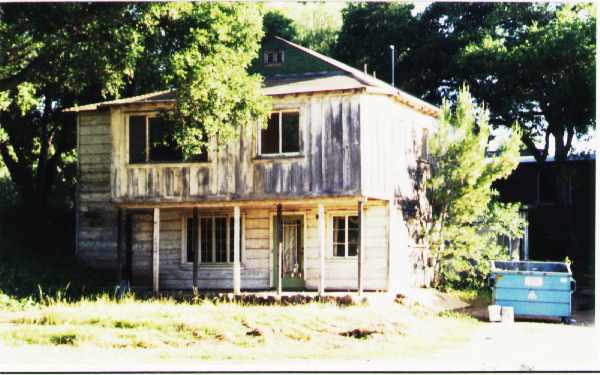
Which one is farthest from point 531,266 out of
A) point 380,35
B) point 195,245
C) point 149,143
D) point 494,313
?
point 380,35

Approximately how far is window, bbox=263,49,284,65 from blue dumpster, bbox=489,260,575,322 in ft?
34.7

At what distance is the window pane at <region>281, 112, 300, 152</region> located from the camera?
23.9 meters

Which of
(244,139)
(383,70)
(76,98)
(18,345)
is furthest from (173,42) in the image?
(383,70)

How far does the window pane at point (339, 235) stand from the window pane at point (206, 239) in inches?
156

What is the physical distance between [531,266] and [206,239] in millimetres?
10064

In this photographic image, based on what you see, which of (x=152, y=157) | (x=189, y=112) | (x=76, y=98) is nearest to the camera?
(x=189, y=112)

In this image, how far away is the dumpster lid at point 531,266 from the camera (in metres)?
21.9

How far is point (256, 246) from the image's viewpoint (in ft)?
86.5

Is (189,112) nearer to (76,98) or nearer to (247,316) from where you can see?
(247,316)

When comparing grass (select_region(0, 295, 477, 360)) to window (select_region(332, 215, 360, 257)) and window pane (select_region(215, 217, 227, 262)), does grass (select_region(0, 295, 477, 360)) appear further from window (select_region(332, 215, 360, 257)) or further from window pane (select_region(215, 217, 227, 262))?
window pane (select_region(215, 217, 227, 262))

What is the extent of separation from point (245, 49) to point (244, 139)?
2.59m

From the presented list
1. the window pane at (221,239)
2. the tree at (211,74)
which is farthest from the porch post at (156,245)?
the tree at (211,74)

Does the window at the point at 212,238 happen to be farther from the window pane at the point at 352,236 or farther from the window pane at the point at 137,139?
the window pane at the point at 352,236

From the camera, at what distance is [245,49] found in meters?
23.3
